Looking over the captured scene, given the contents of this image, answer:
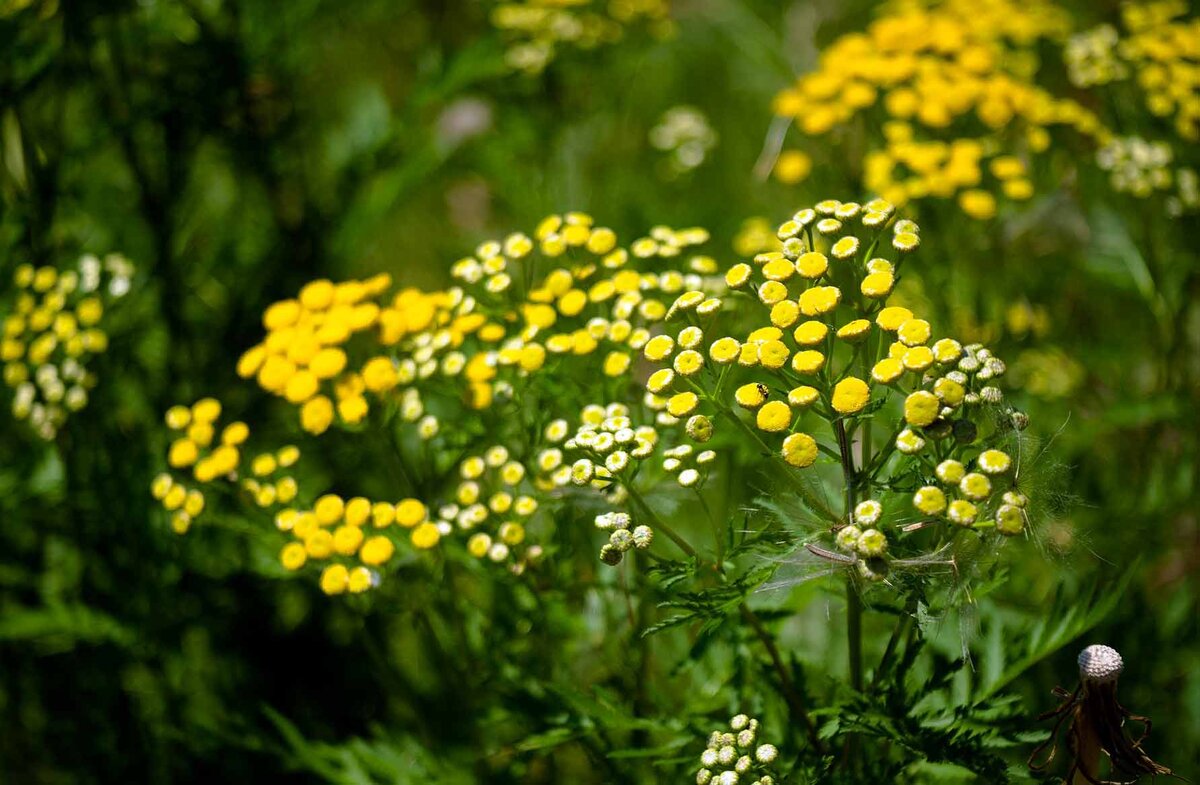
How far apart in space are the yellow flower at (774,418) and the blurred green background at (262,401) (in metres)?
0.83

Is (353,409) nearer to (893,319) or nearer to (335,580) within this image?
(335,580)

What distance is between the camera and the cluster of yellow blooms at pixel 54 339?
2383 millimetres

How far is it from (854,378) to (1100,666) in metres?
0.50

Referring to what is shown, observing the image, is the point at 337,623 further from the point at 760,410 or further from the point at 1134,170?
the point at 1134,170

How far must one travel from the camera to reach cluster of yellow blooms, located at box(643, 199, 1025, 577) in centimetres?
131

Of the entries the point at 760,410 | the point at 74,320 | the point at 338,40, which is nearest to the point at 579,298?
the point at 760,410

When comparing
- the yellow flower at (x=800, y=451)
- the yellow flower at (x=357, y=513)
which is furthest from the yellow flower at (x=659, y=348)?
the yellow flower at (x=357, y=513)

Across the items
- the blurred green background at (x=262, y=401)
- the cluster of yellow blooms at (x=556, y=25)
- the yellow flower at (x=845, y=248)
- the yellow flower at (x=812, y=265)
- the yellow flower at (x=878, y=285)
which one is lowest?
the blurred green background at (x=262, y=401)

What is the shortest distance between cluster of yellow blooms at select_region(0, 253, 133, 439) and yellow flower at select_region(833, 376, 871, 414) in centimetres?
193

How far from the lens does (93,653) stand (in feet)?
8.87

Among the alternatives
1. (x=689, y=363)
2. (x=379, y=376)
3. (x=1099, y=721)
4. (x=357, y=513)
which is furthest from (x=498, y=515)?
(x=1099, y=721)

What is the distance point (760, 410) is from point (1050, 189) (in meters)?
2.04

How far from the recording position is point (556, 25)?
3469 millimetres

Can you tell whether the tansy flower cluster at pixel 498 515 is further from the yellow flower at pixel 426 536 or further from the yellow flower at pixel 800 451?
the yellow flower at pixel 800 451
